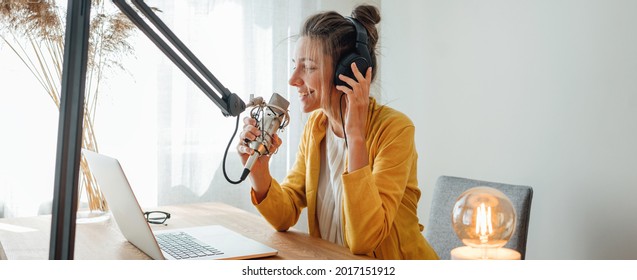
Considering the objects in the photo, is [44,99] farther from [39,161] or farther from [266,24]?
[266,24]

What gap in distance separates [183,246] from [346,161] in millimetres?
442

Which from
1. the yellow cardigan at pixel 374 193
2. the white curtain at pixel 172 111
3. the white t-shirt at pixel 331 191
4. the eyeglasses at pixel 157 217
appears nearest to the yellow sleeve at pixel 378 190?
the yellow cardigan at pixel 374 193

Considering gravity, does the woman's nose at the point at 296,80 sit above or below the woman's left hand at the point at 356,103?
above

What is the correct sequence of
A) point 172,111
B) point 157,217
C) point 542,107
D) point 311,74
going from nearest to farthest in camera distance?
point 311,74, point 157,217, point 542,107, point 172,111

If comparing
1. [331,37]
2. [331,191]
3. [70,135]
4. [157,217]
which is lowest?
[157,217]

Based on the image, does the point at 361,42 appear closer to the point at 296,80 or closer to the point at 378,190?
the point at 296,80

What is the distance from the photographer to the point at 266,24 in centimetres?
288

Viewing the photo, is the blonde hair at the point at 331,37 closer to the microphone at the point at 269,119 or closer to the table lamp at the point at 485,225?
the microphone at the point at 269,119

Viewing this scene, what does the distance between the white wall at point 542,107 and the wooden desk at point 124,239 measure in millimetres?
1057

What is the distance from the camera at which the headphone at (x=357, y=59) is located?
1.37 metres

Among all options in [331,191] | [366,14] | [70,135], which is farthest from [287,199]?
[70,135]

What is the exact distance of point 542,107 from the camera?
2105 millimetres

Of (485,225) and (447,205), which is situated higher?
(485,225)
